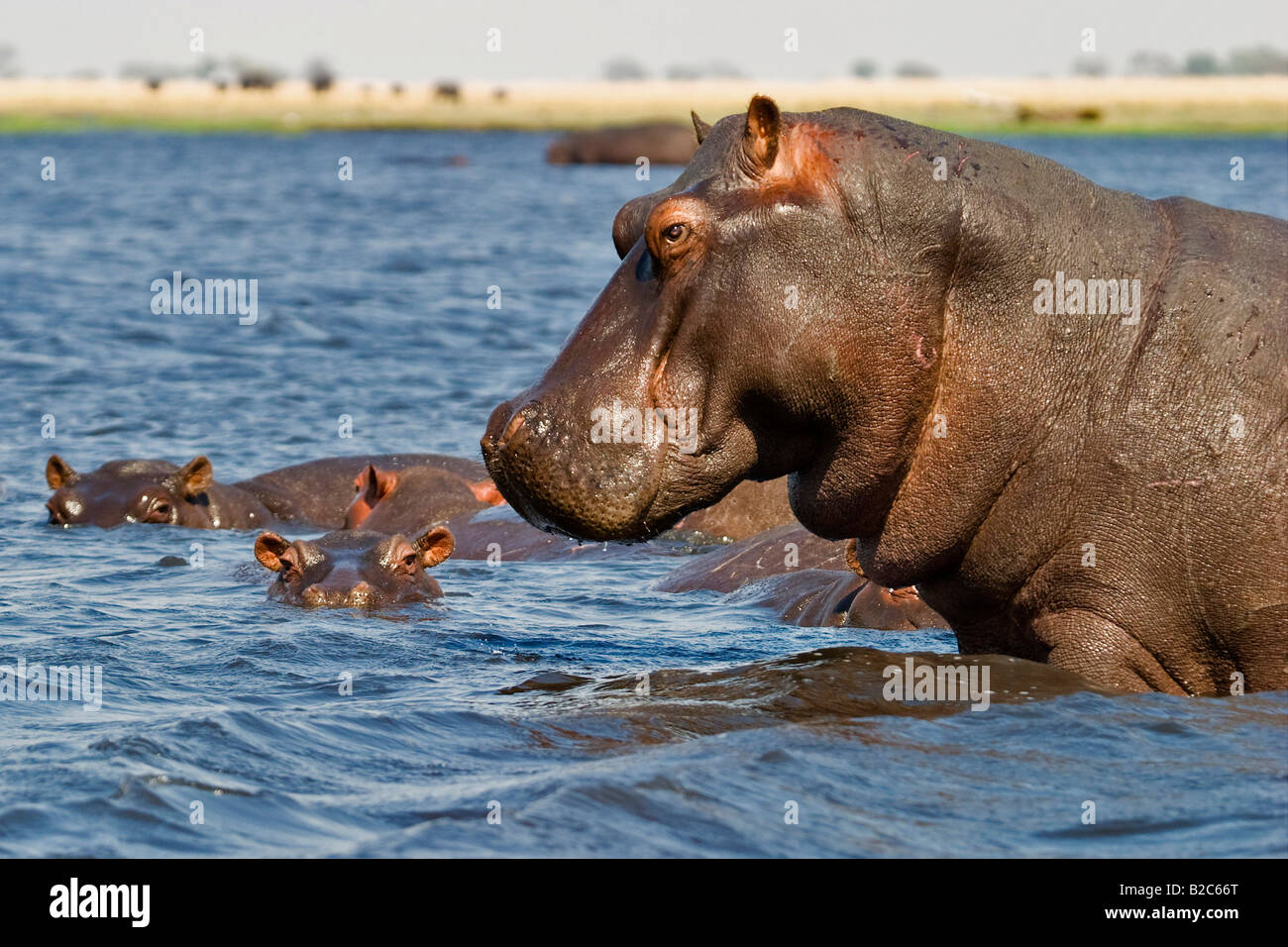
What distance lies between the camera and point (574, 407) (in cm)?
515

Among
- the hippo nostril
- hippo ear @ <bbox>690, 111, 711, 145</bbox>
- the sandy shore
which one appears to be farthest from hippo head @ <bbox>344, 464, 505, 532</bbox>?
the sandy shore

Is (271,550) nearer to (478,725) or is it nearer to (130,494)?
(130,494)

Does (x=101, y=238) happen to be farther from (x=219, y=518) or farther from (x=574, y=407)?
(x=574, y=407)

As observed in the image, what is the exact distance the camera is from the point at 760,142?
16.8ft

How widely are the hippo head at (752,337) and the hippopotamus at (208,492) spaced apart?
7.16 metres

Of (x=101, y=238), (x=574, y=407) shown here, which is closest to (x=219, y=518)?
(x=574, y=407)

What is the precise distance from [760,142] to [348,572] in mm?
4569

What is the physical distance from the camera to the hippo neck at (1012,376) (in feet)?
17.1

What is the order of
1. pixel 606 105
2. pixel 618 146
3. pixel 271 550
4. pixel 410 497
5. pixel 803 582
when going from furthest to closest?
Answer: 1. pixel 606 105
2. pixel 618 146
3. pixel 410 497
4. pixel 271 550
5. pixel 803 582

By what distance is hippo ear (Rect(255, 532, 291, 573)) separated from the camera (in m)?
9.14

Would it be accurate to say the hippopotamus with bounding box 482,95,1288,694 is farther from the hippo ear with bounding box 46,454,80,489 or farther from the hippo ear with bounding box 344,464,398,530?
the hippo ear with bounding box 46,454,80,489

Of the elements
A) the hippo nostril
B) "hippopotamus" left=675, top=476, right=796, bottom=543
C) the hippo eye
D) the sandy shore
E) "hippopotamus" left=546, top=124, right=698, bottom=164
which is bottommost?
the hippo eye

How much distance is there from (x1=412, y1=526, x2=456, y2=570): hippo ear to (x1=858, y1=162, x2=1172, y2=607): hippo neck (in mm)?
4668

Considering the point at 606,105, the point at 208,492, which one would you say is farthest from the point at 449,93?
the point at 208,492
